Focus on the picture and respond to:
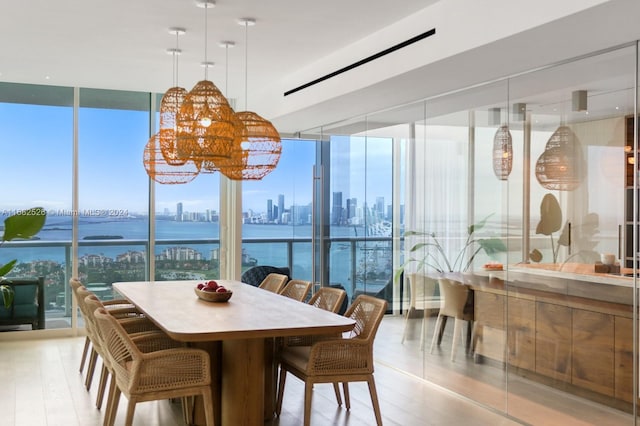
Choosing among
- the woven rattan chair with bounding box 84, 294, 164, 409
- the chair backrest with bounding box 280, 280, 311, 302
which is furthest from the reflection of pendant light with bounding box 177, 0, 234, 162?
the chair backrest with bounding box 280, 280, 311, 302

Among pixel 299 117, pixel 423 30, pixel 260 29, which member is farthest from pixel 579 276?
pixel 299 117

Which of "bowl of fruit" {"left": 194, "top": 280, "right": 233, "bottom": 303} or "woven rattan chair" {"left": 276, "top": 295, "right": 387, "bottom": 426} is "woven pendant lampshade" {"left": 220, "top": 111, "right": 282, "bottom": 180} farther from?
"woven rattan chair" {"left": 276, "top": 295, "right": 387, "bottom": 426}

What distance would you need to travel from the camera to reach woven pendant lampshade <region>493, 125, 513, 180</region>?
5.13 m

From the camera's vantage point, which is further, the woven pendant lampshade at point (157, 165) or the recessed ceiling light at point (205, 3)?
the woven pendant lampshade at point (157, 165)

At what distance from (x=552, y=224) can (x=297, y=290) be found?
2.37m

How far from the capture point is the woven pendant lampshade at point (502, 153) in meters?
5.13

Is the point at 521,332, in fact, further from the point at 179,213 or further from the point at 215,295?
the point at 179,213

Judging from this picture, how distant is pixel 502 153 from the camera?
5199 millimetres

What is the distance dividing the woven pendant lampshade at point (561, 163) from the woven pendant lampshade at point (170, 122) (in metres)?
2.74

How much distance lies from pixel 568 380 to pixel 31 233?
4853mm

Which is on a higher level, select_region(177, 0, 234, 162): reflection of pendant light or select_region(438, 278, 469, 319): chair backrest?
select_region(177, 0, 234, 162): reflection of pendant light

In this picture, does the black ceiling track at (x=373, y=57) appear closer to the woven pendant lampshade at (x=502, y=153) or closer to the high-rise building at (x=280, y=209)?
the woven pendant lampshade at (x=502, y=153)

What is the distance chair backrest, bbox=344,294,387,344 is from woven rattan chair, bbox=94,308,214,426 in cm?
108

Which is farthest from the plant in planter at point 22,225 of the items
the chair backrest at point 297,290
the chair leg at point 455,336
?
the chair leg at point 455,336
